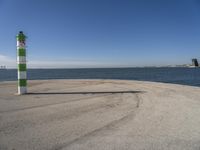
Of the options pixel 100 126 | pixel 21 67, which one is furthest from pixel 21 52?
pixel 100 126

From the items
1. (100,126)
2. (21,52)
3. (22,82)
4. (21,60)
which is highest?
(21,52)

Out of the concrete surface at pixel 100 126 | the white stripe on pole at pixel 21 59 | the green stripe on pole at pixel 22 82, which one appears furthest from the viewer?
the white stripe on pole at pixel 21 59

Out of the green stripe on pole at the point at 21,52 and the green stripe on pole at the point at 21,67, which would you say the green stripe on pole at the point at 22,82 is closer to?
the green stripe on pole at the point at 21,67

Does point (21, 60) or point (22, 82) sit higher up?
point (21, 60)

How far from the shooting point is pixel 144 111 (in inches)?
303

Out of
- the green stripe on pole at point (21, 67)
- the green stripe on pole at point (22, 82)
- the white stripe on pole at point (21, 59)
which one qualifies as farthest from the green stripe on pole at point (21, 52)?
the green stripe on pole at point (22, 82)

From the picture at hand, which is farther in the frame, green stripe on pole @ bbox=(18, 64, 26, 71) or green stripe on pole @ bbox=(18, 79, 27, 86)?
green stripe on pole @ bbox=(18, 64, 26, 71)

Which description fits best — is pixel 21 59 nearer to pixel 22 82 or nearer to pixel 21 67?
pixel 21 67

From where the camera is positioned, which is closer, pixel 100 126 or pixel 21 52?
pixel 100 126

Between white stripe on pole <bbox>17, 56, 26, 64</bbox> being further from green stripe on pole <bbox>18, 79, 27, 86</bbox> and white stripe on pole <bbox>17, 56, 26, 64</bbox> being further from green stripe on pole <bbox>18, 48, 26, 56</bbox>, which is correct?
green stripe on pole <bbox>18, 79, 27, 86</bbox>

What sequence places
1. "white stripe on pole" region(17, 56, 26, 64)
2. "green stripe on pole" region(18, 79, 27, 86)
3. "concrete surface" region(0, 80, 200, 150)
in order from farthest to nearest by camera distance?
"white stripe on pole" region(17, 56, 26, 64) → "green stripe on pole" region(18, 79, 27, 86) → "concrete surface" region(0, 80, 200, 150)

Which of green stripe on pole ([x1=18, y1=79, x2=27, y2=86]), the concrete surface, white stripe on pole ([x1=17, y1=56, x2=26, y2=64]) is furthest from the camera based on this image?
white stripe on pole ([x1=17, y1=56, x2=26, y2=64])

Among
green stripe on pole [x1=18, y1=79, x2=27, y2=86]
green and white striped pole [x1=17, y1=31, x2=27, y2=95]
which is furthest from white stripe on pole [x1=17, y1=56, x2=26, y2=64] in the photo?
green stripe on pole [x1=18, y1=79, x2=27, y2=86]

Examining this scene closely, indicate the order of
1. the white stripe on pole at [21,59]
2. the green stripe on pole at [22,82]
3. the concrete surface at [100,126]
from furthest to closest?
1. the white stripe on pole at [21,59]
2. the green stripe on pole at [22,82]
3. the concrete surface at [100,126]
